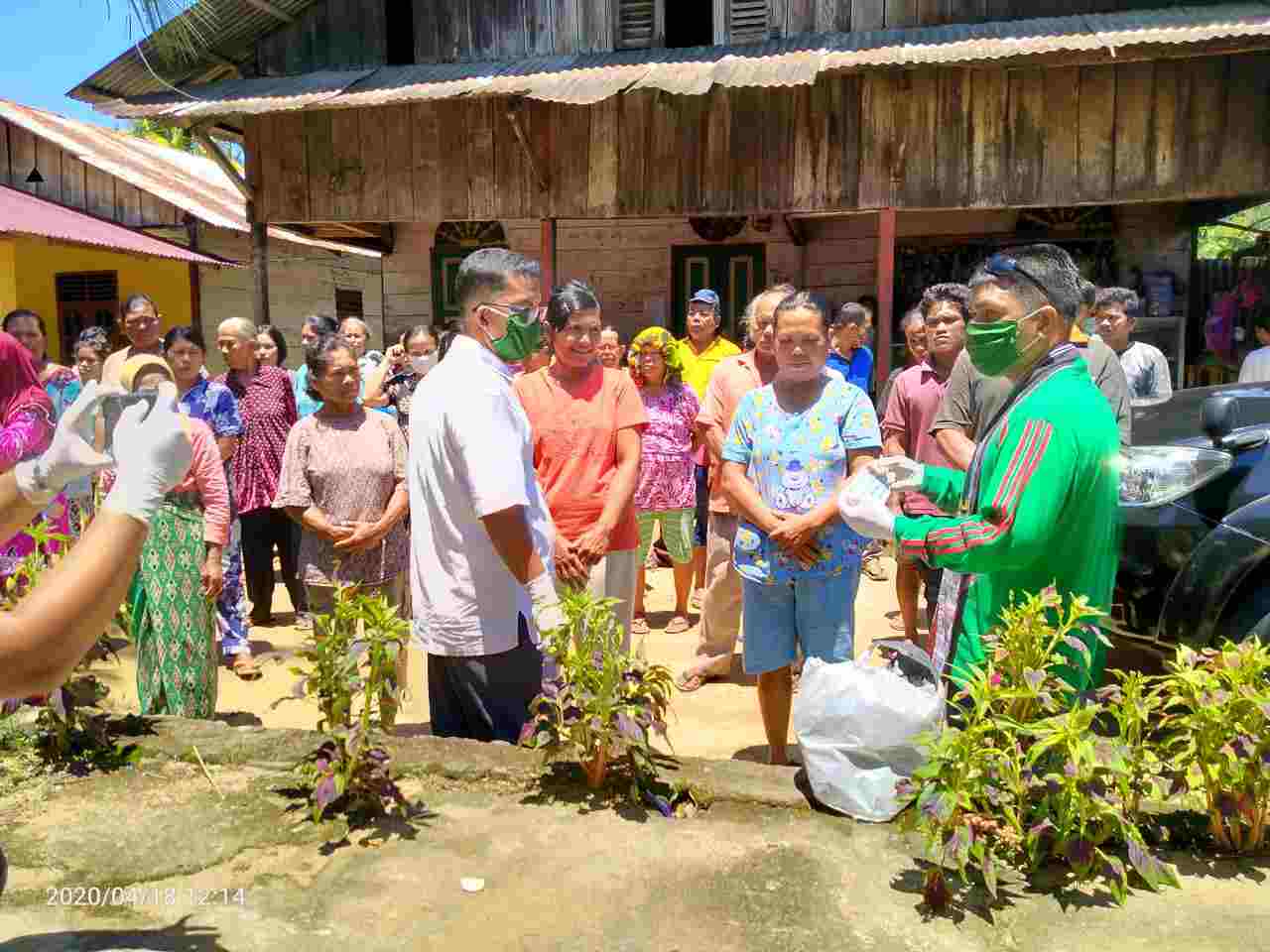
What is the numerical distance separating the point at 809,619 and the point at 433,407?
1.60 m

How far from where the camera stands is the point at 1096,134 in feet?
29.0

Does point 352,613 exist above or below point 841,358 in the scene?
below

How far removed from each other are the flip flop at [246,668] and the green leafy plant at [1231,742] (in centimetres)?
450

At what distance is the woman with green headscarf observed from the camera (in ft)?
20.1

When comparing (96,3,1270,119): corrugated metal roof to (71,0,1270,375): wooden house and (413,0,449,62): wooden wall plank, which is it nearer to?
(71,0,1270,375): wooden house

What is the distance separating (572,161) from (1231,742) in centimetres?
868

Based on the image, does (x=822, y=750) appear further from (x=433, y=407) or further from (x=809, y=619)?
(x=433, y=407)

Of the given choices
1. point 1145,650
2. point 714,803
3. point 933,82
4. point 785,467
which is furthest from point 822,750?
point 933,82

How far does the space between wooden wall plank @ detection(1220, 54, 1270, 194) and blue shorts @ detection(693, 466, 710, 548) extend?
5539 millimetres

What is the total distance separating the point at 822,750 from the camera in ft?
8.72

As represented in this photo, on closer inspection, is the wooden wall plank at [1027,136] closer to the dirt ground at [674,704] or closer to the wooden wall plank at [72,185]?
the dirt ground at [674,704]

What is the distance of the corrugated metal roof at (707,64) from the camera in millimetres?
7824

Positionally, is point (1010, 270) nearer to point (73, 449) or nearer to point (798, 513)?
point (798, 513)

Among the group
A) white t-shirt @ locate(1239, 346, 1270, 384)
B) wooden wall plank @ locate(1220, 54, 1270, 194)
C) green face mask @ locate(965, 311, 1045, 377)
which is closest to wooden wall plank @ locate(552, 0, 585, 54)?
wooden wall plank @ locate(1220, 54, 1270, 194)
